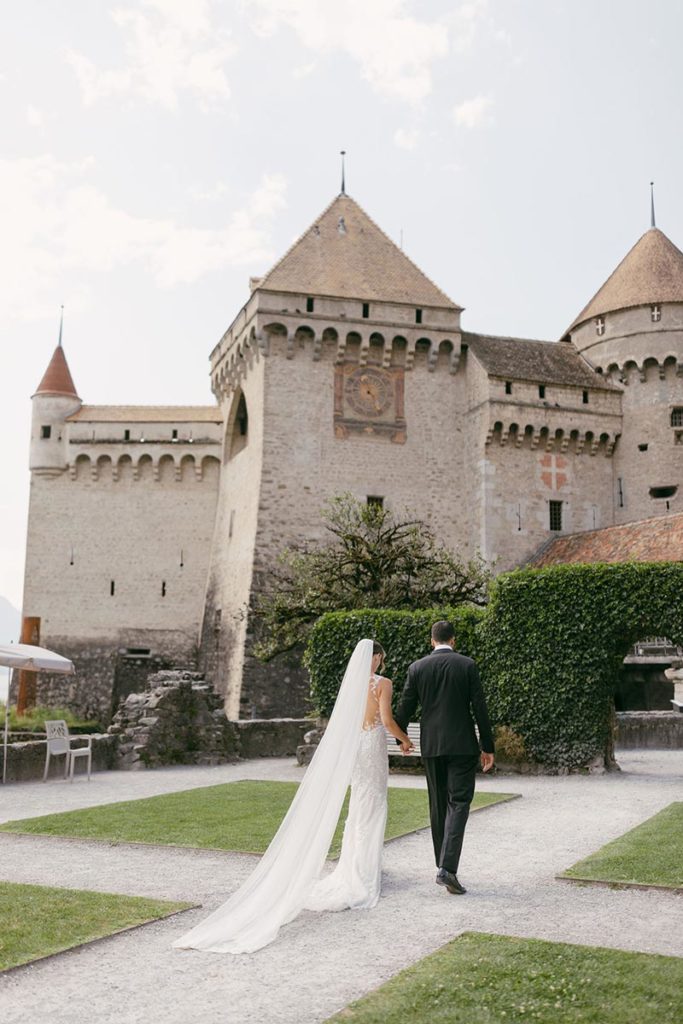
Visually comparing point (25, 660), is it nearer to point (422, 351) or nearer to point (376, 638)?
point (376, 638)

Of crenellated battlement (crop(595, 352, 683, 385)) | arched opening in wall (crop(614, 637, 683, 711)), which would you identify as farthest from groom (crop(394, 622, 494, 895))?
crenellated battlement (crop(595, 352, 683, 385))

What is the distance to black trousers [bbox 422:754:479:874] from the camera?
7129 millimetres

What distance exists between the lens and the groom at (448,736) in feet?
23.6

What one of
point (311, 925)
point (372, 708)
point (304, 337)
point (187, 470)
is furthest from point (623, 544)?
point (311, 925)

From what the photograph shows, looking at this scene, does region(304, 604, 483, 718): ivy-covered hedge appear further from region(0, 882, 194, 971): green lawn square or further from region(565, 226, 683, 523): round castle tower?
region(565, 226, 683, 523): round castle tower

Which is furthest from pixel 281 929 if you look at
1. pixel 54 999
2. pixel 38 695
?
pixel 38 695

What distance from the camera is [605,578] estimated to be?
1641 centimetres

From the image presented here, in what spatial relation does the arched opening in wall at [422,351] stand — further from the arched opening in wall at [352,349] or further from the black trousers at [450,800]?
the black trousers at [450,800]

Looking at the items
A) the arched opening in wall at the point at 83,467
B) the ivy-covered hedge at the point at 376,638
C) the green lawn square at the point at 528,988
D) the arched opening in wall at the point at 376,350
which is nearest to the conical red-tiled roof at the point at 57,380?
the arched opening in wall at the point at 83,467

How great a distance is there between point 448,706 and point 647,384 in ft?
92.2

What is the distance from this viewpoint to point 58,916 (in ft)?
20.5

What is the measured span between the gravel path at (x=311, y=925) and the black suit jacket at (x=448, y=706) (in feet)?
3.41

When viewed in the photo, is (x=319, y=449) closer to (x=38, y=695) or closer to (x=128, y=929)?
(x=38, y=695)

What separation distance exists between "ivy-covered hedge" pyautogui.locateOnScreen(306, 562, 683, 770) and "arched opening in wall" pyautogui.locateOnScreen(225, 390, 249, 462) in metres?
18.6
